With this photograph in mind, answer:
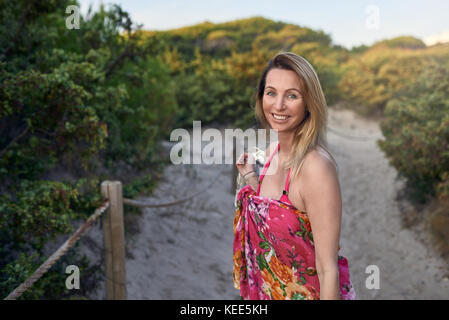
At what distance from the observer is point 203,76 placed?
13.9 meters

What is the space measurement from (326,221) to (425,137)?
547 cm

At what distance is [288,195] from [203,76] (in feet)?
42.5

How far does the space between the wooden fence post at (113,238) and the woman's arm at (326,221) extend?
240 centimetres

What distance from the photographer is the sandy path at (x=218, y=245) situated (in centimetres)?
468

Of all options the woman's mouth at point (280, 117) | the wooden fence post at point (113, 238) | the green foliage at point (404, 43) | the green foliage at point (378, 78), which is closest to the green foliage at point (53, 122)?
the wooden fence post at point (113, 238)

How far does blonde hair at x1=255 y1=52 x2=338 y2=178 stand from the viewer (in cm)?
137

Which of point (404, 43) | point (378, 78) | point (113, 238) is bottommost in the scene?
point (113, 238)

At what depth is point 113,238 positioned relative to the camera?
11.1ft

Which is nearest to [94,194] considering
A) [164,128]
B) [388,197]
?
[164,128]

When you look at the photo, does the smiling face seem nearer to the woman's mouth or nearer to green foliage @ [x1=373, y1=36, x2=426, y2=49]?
the woman's mouth

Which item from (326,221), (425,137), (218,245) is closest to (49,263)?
(326,221)

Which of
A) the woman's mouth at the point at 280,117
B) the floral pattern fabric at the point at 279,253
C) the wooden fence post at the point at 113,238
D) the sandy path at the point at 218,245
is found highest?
the woman's mouth at the point at 280,117

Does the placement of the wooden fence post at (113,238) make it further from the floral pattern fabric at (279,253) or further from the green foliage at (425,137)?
the green foliage at (425,137)

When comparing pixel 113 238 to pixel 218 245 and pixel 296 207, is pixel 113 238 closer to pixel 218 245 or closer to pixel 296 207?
pixel 296 207
